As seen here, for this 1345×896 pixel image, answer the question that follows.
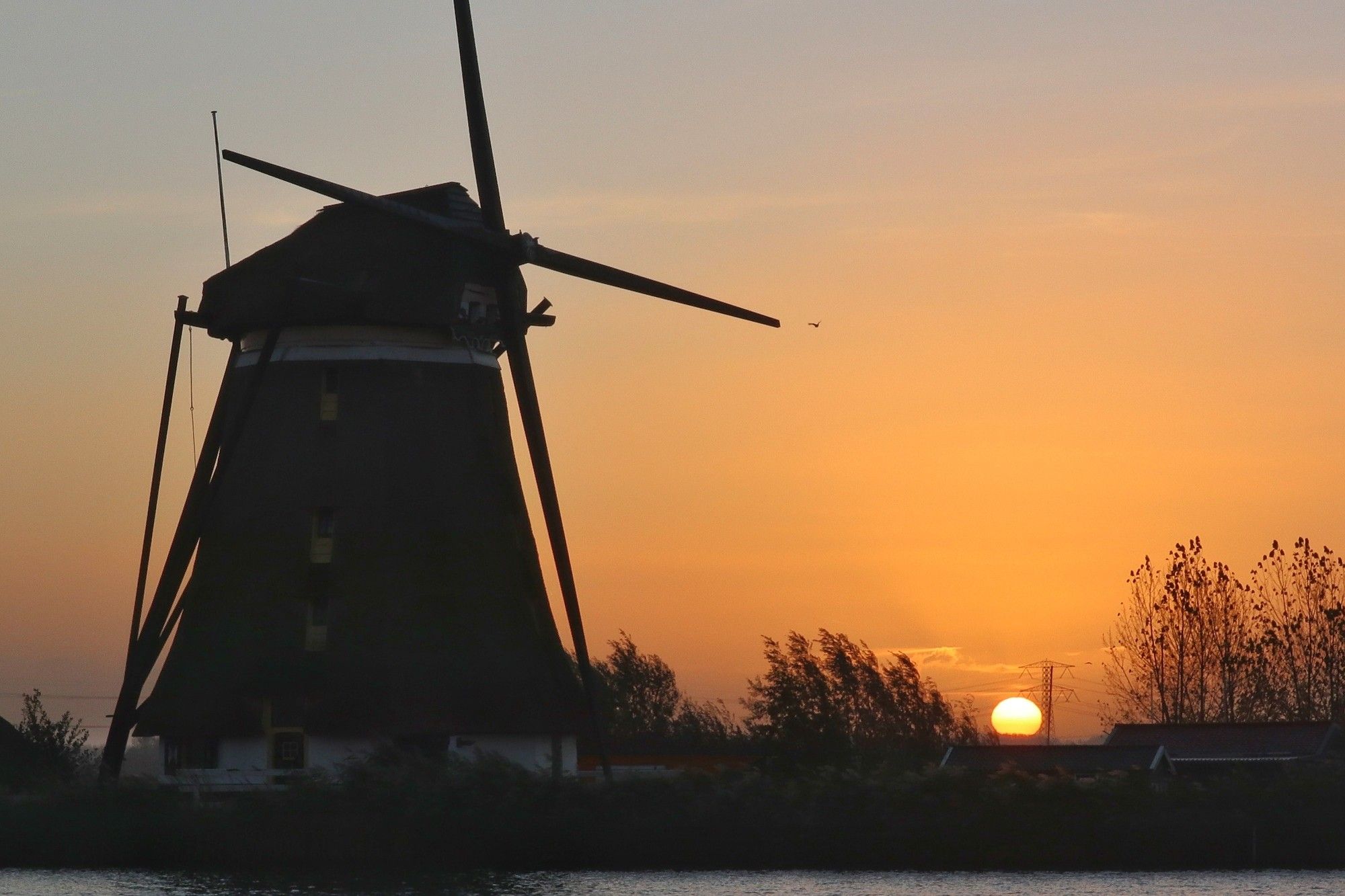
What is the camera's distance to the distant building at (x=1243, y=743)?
6122cm

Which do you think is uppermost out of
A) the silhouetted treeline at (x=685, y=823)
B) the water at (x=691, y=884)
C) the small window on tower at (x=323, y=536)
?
the small window on tower at (x=323, y=536)

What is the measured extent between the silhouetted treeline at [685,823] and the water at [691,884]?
0.59 m

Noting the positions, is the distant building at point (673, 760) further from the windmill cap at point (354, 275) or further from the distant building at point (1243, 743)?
the windmill cap at point (354, 275)

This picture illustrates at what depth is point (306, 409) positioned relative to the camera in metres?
43.8

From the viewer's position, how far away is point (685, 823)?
41.1 meters

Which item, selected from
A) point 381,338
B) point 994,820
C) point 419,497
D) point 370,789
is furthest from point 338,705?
point 994,820

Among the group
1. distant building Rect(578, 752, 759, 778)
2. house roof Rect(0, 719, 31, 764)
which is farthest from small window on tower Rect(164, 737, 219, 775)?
distant building Rect(578, 752, 759, 778)

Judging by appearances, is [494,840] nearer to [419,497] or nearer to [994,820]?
[419,497]

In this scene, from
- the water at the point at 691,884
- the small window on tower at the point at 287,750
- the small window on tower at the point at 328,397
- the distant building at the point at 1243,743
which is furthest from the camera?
the distant building at the point at 1243,743

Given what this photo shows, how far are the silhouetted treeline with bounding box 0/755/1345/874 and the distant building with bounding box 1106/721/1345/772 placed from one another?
57.1 feet

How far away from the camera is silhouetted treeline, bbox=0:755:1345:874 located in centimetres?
4034

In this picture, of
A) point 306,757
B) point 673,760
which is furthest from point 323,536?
point 673,760

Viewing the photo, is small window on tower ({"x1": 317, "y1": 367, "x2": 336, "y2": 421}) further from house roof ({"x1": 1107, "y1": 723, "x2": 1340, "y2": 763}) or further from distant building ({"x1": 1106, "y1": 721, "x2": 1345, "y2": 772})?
house roof ({"x1": 1107, "y1": 723, "x2": 1340, "y2": 763})

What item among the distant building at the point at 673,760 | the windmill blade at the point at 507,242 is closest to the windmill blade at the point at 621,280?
the windmill blade at the point at 507,242
